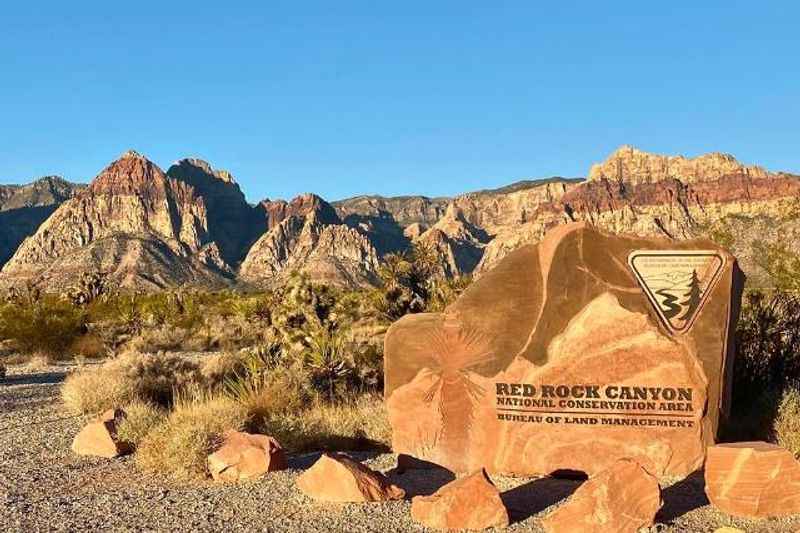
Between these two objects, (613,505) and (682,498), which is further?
(682,498)

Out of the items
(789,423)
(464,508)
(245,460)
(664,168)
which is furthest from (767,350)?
(664,168)

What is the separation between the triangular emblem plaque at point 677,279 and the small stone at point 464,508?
10.4ft

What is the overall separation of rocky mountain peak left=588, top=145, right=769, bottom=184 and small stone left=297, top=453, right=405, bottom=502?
6481 inches

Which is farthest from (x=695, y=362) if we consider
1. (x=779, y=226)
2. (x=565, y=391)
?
(x=779, y=226)

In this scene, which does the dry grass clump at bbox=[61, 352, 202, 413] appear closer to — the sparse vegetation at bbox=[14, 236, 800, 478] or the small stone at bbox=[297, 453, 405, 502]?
the sparse vegetation at bbox=[14, 236, 800, 478]

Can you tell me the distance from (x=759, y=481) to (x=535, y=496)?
216 centimetres

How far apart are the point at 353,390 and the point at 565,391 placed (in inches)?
268

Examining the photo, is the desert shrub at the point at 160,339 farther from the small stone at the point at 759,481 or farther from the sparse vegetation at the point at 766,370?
the small stone at the point at 759,481

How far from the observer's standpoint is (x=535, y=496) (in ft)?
26.7

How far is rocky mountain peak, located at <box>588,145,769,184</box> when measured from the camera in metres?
163

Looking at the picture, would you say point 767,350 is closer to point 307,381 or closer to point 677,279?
point 677,279

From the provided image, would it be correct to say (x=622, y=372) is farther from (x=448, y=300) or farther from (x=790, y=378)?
(x=448, y=300)

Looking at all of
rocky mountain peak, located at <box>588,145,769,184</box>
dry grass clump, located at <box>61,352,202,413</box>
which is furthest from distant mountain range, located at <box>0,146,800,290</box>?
dry grass clump, located at <box>61,352,202,413</box>

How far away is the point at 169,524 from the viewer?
7371mm
